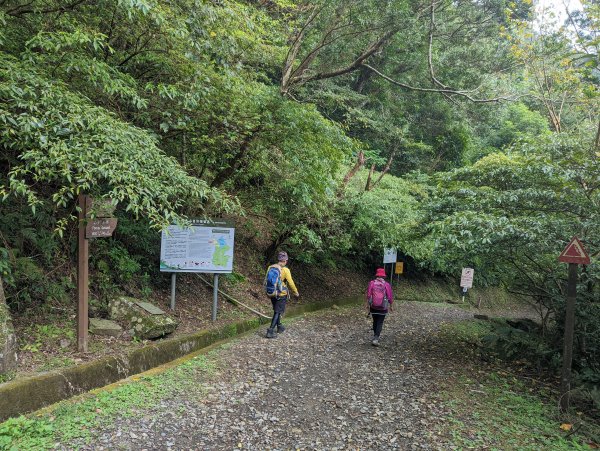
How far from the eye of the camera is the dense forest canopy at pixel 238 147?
15.0 ft

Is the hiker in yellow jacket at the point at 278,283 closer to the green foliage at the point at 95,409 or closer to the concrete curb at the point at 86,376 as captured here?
the concrete curb at the point at 86,376

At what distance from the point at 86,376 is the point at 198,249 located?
129 inches

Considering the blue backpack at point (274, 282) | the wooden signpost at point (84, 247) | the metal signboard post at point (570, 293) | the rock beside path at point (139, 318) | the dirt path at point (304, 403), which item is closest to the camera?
the dirt path at point (304, 403)

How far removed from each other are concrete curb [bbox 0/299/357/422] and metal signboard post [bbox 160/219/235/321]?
4.02ft

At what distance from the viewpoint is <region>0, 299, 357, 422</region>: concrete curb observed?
4.08m

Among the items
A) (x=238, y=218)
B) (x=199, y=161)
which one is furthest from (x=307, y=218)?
(x=199, y=161)

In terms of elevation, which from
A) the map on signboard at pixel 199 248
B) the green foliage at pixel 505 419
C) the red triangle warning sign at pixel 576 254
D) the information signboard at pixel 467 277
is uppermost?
the red triangle warning sign at pixel 576 254

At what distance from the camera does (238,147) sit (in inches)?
329

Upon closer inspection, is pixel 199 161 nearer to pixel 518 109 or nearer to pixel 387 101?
pixel 387 101

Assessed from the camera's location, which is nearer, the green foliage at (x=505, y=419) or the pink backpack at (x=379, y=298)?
the green foliage at (x=505, y=419)

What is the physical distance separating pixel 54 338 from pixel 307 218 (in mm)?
6994

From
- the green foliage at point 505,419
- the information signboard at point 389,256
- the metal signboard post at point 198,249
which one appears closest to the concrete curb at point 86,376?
the metal signboard post at point 198,249

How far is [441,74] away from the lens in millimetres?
16922

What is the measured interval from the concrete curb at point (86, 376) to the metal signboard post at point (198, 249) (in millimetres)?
1226
